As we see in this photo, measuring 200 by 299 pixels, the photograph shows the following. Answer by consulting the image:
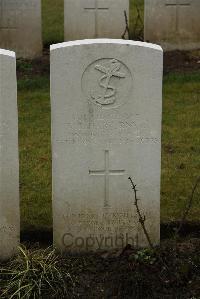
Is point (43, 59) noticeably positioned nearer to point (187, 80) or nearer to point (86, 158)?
point (187, 80)

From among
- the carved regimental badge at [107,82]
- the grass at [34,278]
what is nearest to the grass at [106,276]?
the grass at [34,278]

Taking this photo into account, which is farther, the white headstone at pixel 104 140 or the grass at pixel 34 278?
the white headstone at pixel 104 140

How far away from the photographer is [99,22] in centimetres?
1102

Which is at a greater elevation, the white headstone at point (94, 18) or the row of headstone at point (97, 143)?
the white headstone at point (94, 18)

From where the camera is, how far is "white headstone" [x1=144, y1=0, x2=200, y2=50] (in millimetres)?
11117

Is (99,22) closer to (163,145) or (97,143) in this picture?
(163,145)

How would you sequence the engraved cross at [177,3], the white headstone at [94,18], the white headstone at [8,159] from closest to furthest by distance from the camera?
1. the white headstone at [8,159]
2. the white headstone at [94,18]
3. the engraved cross at [177,3]

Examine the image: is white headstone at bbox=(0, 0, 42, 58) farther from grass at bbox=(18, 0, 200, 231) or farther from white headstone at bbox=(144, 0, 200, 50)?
white headstone at bbox=(144, 0, 200, 50)

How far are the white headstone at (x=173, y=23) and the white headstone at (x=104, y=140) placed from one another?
6002mm

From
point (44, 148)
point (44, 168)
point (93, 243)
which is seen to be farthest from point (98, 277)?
point (44, 148)

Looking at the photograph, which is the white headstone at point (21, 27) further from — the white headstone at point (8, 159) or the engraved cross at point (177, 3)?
the white headstone at point (8, 159)

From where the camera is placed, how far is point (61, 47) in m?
5.16

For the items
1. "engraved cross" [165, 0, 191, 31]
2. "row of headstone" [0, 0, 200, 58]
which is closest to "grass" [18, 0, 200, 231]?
"row of headstone" [0, 0, 200, 58]

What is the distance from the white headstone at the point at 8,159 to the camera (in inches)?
201
